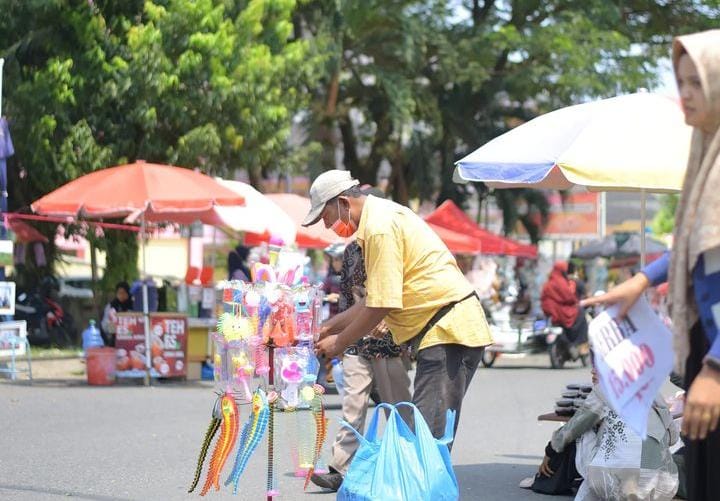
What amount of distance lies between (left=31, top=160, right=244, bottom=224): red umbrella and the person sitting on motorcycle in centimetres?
743


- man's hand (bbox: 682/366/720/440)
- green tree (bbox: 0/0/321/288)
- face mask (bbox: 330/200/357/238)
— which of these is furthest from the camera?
green tree (bbox: 0/0/321/288)

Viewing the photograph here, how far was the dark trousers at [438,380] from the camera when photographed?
583 cm

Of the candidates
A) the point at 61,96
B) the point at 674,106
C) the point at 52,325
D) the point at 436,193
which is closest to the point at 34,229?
the point at 52,325

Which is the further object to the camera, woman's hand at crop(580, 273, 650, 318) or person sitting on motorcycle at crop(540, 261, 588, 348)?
person sitting on motorcycle at crop(540, 261, 588, 348)

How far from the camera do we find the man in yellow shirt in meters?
5.67

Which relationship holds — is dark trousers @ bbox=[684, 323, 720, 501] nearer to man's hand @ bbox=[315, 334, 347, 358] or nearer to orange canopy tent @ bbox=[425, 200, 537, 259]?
man's hand @ bbox=[315, 334, 347, 358]

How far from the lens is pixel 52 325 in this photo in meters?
21.7

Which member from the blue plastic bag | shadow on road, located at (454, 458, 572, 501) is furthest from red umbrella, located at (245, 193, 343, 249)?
the blue plastic bag

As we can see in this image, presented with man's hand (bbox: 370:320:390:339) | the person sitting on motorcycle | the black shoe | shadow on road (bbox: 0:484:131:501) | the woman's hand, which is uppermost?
the woman's hand

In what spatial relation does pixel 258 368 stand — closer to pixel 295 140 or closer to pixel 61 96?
pixel 61 96

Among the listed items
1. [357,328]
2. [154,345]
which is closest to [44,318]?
[154,345]

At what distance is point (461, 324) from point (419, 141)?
934 inches

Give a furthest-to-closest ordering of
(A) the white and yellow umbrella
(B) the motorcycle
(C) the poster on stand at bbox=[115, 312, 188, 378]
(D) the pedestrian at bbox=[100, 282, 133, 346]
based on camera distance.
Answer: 1. (B) the motorcycle
2. (D) the pedestrian at bbox=[100, 282, 133, 346]
3. (C) the poster on stand at bbox=[115, 312, 188, 378]
4. (A) the white and yellow umbrella

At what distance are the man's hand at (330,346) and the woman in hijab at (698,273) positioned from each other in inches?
91.5
